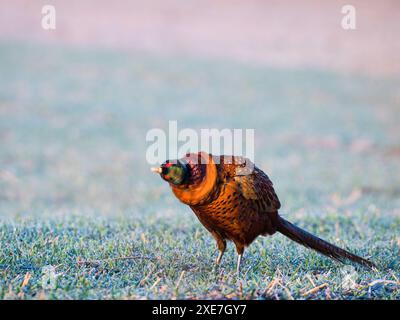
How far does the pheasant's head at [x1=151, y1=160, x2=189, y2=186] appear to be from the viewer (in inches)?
157

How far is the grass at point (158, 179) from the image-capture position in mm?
4324

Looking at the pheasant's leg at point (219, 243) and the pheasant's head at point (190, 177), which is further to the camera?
the pheasant's leg at point (219, 243)

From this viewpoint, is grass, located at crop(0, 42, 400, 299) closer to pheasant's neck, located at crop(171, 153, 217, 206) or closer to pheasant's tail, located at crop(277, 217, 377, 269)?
pheasant's tail, located at crop(277, 217, 377, 269)

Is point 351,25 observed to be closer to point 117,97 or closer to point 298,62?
point 298,62

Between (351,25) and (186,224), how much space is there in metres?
16.1

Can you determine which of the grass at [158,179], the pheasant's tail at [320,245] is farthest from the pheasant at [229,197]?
the grass at [158,179]

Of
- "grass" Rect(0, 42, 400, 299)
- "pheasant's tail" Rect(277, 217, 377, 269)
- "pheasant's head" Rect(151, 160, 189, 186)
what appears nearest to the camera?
"pheasant's head" Rect(151, 160, 189, 186)

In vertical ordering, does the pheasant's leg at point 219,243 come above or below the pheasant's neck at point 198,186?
below

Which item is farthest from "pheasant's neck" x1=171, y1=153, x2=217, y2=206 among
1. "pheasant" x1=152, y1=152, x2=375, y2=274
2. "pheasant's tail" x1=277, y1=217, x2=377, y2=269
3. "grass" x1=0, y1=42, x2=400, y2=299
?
"pheasant's tail" x1=277, y1=217, x2=377, y2=269

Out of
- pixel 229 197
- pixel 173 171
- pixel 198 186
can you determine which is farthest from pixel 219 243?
pixel 173 171

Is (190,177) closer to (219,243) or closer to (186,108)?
(219,243)

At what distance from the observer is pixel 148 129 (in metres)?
15.4

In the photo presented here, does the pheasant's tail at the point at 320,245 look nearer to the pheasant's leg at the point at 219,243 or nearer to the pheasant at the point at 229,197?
the pheasant at the point at 229,197

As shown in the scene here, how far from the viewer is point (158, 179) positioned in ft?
37.7
